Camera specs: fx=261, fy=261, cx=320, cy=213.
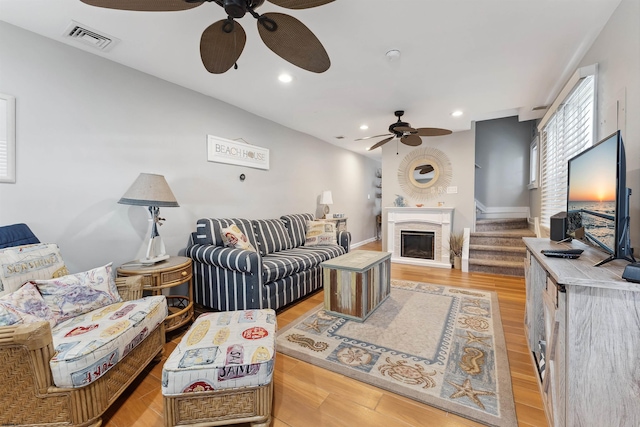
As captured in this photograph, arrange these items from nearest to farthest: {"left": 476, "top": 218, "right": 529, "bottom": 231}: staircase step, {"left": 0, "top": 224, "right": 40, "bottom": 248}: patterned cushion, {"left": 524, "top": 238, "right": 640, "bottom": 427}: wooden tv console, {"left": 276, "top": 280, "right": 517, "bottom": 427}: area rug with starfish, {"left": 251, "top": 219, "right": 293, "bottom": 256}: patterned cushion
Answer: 1. {"left": 524, "top": 238, "right": 640, "bottom": 427}: wooden tv console
2. {"left": 276, "top": 280, "right": 517, "bottom": 427}: area rug with starfish
3. {"left": 0, "top": 224, "right": 40, "bottom": 248}: patterned cushion
4. {"left": 251, "top": 219, "right": 293, "bottom": 256}: patterned cushion
5. {"left": 476, "top": 218, "right": 529, "bottom": 231}: staircase step

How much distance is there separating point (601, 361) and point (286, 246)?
305 cm

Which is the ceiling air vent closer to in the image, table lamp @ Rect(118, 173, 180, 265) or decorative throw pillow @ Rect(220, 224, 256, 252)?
table lamp @ Rect(118, 173, 180, 265)

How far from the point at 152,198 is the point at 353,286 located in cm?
190

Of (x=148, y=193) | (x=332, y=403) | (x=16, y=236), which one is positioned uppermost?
(x=148, y=193)

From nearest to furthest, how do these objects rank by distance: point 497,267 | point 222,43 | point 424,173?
point 222,43
point 497,267
point 424,173

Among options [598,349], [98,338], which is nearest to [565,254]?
[598,349]

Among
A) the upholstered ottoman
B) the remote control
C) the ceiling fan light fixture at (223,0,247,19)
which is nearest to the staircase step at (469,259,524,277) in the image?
the remote control

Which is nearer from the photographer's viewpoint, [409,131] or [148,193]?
[148,193]

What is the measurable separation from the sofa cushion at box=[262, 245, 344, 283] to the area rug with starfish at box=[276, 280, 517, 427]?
48 centimetres

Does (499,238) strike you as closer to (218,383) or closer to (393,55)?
(393,55)

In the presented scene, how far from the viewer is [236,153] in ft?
11.3

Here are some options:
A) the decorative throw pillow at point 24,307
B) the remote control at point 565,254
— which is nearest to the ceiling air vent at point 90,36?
the decorative throw pillow at point 24,307

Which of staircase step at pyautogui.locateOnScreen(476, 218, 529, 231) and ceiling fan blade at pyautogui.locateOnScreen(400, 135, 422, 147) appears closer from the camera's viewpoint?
ceiling fan blade at pyautogui.locateOnScreen(400, 135, 422, 147)

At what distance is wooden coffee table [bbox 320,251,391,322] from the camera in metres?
2.43
